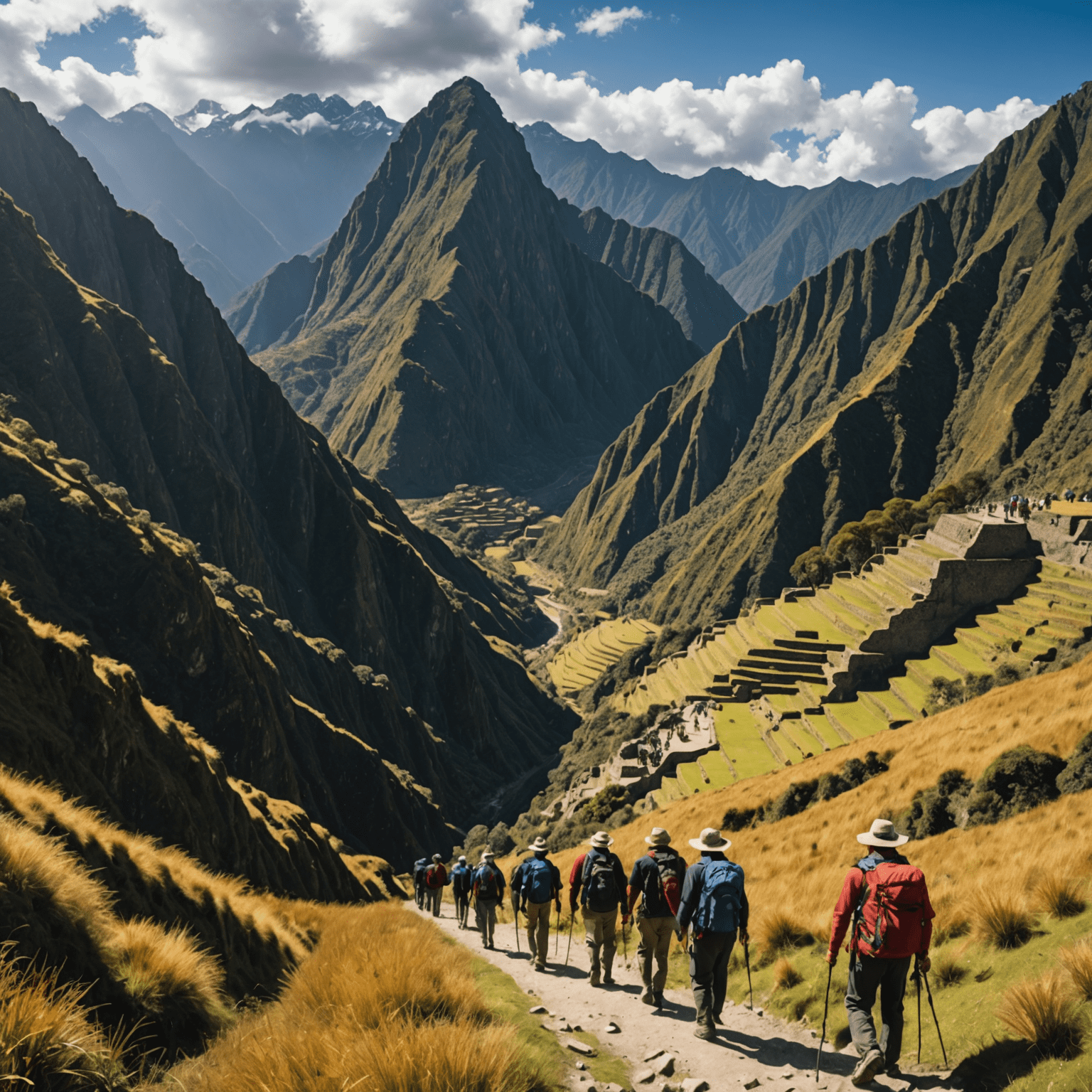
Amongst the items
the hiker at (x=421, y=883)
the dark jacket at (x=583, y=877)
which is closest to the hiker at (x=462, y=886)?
the hiker at (x=421, y=883)

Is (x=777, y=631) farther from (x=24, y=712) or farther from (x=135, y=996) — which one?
(x=135, y=996)

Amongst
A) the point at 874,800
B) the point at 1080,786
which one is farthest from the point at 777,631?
the point at 1080,786

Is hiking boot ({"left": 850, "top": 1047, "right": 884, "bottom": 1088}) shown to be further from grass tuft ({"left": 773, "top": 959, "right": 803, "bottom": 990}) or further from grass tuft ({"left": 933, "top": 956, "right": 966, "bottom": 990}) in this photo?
grass tuft ({"left": 773, "top": 959, "right": 803, "bottom": 990})

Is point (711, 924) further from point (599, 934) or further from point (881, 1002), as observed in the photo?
point (599, 934)

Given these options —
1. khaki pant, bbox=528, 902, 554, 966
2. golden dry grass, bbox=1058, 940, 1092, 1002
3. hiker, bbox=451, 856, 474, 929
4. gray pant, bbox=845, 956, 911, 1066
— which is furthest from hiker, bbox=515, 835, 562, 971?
golden dry grass, bbox=1058, 940, 1092, 1002

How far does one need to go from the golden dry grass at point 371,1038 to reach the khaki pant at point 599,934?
9.46ft

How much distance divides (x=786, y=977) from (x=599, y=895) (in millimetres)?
2806

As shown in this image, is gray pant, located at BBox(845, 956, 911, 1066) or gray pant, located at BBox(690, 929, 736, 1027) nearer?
gray pant, located at BBox(845, 956, 911, 1066)

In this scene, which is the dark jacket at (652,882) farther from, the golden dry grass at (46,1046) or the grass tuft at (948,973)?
the golden dry grass at (46,1046)

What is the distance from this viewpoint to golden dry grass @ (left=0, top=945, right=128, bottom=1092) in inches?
192

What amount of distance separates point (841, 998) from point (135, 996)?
807cm

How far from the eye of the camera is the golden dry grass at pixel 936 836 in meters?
11.6

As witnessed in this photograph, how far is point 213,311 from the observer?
124 m

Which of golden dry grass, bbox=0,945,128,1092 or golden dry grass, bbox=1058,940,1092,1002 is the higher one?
golden dry grass, bbox=0,945,128,1092
